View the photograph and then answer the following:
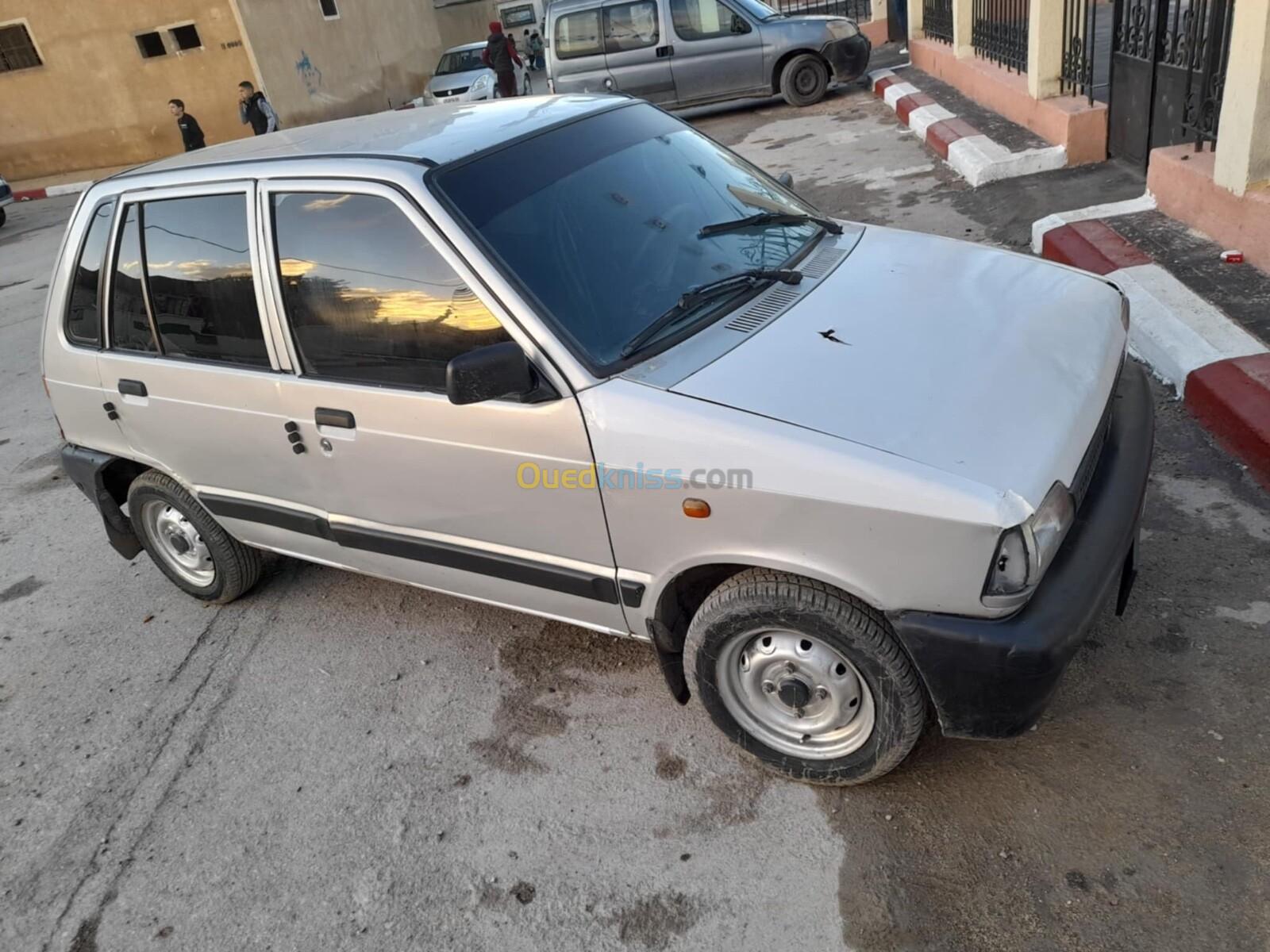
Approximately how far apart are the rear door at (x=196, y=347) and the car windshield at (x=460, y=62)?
17.1 m

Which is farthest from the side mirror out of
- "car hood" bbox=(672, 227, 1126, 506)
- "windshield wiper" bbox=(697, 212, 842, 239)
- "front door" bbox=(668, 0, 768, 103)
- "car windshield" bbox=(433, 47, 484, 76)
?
"car windshield" bbox=(433, 47, 484, 76)

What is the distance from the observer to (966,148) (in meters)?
8.03

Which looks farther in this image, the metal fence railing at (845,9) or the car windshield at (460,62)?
the car windshield at (460,62)

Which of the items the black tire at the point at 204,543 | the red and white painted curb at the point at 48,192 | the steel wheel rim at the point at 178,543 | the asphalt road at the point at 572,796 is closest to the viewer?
the asphalt road at the point at 572,796

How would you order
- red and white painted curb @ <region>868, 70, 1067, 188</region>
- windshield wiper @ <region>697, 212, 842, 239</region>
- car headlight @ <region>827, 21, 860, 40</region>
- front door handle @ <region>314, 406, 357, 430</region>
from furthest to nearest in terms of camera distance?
car headlight @ <region>827, 21, 860, 40</region> → red and white painted curb @ <region>868, 70, 1067, 188</region> → windshield wiper @ <region>697, 212, 842, 239</region> → front door handle @ <region>314, 406, 357, 430</region>

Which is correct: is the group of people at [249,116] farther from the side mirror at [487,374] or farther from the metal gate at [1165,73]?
the side mirror at [487,374]

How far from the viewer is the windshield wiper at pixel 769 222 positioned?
3156 millimetres

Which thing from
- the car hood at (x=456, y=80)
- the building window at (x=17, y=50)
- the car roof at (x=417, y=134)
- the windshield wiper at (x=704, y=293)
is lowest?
the car hood at (x=456, y=80)

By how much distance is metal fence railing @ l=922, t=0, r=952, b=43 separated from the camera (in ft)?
36.8

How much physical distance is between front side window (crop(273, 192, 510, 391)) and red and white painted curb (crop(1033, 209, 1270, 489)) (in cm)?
271

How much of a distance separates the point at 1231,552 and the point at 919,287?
1.50 metres

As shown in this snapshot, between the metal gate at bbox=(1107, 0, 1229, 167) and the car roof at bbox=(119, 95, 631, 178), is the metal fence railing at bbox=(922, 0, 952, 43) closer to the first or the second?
the metal gate at bbox=(1107, 0, 1229, 167)

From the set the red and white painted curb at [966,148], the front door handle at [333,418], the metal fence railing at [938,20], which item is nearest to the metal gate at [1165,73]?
the red and white painted curb at [966,148]

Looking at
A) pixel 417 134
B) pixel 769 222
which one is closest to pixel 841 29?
pixel 769 222
